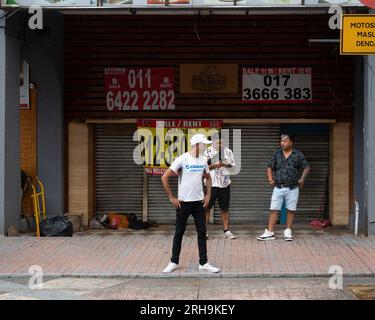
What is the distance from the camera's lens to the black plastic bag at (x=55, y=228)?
1270 cm

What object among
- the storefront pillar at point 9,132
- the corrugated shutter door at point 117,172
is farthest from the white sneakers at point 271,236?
the storefront pillar at point 9,132

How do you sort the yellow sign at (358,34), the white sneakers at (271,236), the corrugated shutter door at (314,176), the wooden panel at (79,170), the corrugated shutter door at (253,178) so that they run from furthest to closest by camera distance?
the corrugated shutter door at (253,178), the corrugated shutter door at (314,176), the wooden panel at (79,170), the white sneakers at (271,236), the yellow sign at (358,34)

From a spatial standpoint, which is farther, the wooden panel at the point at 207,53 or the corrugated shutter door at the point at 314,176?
the corrugated shutter door at the point at 314,176

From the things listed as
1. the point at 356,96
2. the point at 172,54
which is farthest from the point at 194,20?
the point at 356,96

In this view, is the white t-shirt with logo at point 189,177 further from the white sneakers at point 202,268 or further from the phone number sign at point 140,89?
the phone number sign at point 140,89

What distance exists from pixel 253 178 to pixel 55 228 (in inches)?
190

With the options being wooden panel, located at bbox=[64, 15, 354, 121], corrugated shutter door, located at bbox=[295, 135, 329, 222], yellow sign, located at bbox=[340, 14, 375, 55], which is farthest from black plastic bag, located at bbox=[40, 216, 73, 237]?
yellow sign, located at bbox=[340, 14, 375, 55]

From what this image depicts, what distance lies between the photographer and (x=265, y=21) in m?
14.9

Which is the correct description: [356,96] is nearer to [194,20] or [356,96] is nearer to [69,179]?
[194,20]

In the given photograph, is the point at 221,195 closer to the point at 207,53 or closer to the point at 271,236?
the point at 271,236

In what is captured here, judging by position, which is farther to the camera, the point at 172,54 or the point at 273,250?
the point at 172,54

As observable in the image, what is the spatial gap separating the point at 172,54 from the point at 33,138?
3571mm

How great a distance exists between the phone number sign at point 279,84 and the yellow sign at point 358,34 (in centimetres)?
516

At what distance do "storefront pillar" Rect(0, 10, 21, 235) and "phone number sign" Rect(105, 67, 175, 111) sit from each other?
9.01 feet
